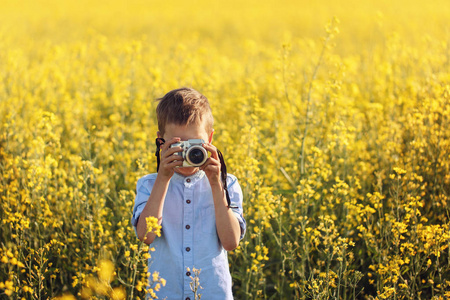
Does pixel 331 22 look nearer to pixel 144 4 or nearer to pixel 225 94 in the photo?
pixel 225 94

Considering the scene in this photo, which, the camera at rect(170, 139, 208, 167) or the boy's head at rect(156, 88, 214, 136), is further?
the boy's head at rect(156, 88, 214, 136)

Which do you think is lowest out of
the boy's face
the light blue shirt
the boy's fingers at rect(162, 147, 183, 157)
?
the light blue shirt

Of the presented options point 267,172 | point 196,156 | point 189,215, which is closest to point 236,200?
point 189,215

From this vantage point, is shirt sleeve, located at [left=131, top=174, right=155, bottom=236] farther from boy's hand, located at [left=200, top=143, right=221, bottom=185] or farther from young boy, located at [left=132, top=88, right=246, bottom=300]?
boy's hand, located at [left=200, top=143, right=221, bottom=185]

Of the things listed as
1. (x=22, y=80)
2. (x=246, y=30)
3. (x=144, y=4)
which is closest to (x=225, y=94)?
(x=22, y=80)

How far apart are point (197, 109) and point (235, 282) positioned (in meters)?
1.51

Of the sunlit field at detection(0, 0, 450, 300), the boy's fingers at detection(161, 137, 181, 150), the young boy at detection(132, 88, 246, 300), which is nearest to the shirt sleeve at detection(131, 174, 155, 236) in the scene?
the young boy at detection(132, 88, 246, 300)

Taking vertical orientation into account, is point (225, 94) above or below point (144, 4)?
below

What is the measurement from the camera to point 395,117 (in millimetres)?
3918

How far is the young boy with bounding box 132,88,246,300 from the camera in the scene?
187 cm

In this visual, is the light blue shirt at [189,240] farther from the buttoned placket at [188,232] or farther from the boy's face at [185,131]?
the boy's face at [185,131]

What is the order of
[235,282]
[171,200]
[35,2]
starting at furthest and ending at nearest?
[35,2] < [235,282] < [171,200]

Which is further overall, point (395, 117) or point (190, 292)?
point (395, 117)

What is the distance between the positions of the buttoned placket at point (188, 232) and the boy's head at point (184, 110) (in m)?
0.25
